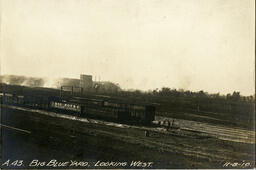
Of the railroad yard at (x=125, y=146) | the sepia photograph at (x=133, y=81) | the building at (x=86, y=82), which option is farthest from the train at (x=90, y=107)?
the building at (x=86, y=82)

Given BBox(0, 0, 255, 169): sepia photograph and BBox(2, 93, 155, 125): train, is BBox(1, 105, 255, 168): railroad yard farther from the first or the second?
BBox(2, 93, 155, 125): train

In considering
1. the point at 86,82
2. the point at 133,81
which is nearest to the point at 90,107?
the point at 86,82

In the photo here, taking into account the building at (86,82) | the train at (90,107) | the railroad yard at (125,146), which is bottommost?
the railroad yard at (125,146)

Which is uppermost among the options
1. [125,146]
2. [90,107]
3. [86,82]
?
[86,82]

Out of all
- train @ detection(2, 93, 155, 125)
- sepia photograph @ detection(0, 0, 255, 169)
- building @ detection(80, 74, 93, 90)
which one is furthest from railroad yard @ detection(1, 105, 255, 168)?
building @ detection(80, 74, 93, 90)

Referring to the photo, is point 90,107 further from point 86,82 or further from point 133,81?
point 133,81

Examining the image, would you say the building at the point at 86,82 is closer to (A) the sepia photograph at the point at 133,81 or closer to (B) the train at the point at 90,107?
(A) the sepia photograph at the point at 133,81

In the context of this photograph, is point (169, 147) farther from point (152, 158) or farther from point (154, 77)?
point (154, 77)
